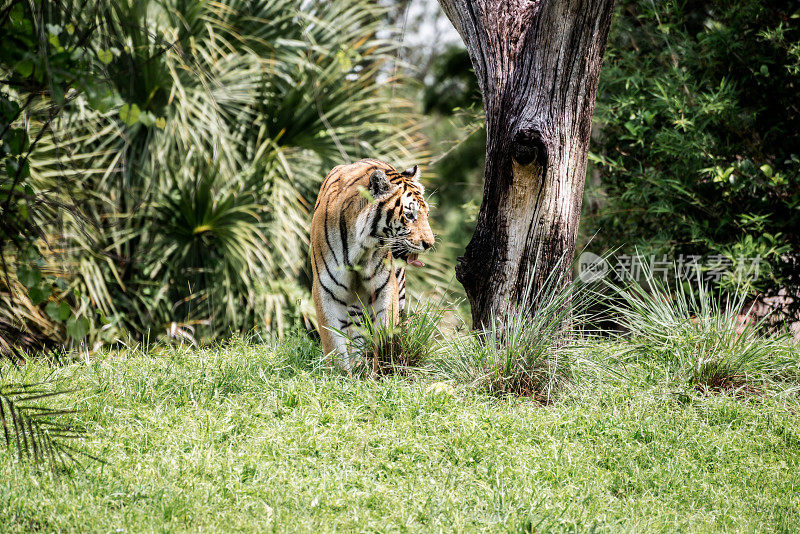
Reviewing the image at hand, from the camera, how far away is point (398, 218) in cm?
469

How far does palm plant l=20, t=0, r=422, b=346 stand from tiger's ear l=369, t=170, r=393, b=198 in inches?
87.6

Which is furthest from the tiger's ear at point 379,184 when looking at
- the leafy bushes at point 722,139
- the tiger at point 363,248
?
the leafy bushes at point 722,139

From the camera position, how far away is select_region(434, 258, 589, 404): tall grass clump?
180 inches

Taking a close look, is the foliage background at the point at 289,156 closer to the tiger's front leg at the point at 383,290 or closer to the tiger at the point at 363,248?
the tiger at the point at 363,248

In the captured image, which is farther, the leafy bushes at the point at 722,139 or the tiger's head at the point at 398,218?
the leafy bushes at the point at 722,139

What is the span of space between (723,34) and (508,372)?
12.3ft

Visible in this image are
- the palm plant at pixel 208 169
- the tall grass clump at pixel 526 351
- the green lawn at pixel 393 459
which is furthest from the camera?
the palm plant at pixel 208 169

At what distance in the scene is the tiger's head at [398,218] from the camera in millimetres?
4676

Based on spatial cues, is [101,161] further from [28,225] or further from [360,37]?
[28,225]

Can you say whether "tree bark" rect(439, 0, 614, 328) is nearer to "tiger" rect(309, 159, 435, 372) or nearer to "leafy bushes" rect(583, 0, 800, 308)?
"tiger" rect(309, 159, 435, 372)

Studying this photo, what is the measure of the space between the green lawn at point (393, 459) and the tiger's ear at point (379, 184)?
1.16m

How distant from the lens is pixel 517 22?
5059 mm

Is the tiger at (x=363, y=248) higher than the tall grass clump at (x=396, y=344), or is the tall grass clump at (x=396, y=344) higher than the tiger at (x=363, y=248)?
the tiger at (x=363, y=248)

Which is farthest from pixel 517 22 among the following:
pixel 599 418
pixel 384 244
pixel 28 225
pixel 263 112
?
pixel 263 112
